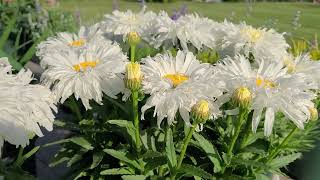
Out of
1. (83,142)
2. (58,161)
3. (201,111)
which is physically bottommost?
(58,161)

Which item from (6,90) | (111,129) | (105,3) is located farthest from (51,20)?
(6,90)

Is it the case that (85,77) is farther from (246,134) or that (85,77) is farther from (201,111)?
(246,134)

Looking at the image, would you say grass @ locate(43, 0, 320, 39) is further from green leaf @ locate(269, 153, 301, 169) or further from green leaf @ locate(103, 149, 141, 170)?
green leaf @ locate(103, 149, 141, 170)

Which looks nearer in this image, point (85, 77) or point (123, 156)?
point (85, 77)

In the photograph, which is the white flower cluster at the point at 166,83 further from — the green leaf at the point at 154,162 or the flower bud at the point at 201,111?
the green leaf at the point at 154,162

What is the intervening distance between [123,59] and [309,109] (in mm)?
612

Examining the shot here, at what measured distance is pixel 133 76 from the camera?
133cm

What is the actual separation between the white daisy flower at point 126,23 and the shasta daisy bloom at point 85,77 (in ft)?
1.53

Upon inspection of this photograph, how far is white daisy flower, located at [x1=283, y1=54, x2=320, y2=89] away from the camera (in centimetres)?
162

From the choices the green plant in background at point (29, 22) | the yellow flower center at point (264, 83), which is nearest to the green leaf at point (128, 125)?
the yellow flower center at point (264, 83)

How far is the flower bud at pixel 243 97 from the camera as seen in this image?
129cm

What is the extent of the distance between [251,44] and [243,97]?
610 mm

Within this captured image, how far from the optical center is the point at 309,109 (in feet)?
4.82

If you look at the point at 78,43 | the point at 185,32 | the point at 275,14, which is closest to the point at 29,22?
the point at 275,14
